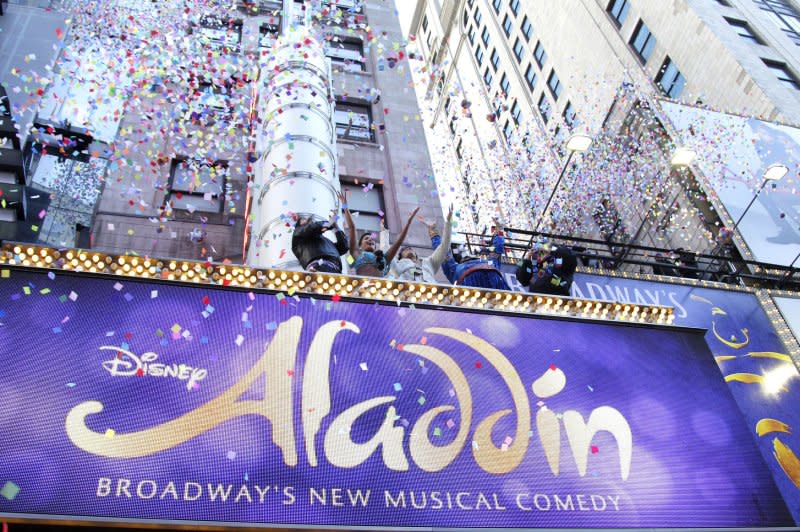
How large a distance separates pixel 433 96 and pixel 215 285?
78870 mm

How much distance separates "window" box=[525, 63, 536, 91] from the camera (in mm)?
54000

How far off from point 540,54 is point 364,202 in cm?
3566

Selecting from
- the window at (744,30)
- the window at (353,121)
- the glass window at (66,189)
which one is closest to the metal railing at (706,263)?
the window at (353,121)

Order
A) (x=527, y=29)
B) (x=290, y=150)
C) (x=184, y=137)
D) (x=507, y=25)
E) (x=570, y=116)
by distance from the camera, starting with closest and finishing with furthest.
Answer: (x=290, y=150)
(x=184, y=137)
(x=570, y=116)
(x=527, y=29)
(x=507, y=25)

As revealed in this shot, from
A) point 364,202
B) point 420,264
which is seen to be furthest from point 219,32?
point 420,264

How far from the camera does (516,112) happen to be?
5803 cm

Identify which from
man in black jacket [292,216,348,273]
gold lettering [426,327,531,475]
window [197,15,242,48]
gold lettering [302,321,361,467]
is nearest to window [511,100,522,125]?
window [197,15,242,48]

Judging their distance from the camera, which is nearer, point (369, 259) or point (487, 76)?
point (369, 259)

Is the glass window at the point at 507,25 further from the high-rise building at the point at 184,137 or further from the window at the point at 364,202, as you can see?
the window at the point at 364,202

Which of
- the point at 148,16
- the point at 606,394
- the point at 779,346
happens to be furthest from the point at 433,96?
the point at 606,394

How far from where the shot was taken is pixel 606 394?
9055 millimetres

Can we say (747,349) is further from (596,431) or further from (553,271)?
(596,431)

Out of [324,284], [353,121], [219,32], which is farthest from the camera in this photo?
[219,32]

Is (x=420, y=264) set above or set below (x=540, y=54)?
below
